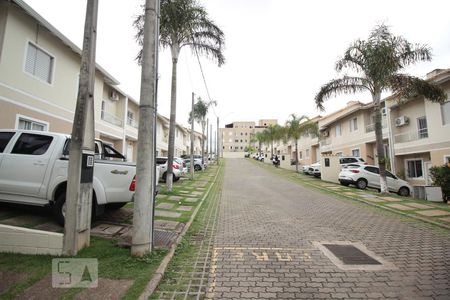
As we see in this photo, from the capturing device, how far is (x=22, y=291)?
3.02 m

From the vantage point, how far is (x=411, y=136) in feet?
61.7

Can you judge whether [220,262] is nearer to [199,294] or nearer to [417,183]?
[199,294]

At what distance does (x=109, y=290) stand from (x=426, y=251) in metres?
5.71

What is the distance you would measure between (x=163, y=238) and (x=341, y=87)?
1322cm

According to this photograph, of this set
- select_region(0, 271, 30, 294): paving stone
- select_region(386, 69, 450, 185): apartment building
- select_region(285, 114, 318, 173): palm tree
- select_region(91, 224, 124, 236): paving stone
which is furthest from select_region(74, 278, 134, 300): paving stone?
select_region(285, 114, 318, 173): palm tree

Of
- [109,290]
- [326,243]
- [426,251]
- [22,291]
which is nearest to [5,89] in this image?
[22,291]

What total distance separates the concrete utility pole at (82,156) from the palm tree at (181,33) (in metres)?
7.49

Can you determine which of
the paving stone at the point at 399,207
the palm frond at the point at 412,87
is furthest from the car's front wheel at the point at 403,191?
the paving stone at the point at 399,207

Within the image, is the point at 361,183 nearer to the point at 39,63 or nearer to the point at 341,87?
the point at 341,87

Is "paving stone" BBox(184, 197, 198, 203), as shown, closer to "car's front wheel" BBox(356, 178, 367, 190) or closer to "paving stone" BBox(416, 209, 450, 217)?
"paving stone" BBox(416, 209, 450, 217)

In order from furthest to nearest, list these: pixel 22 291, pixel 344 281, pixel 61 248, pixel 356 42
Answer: pixel 356 42 < pixel 61 248 < pixel 344 281 < pixel 22 291

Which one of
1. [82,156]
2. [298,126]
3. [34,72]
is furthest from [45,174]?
[298,126]

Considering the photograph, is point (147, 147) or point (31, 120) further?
point (31, 120)

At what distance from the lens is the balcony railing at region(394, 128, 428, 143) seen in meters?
17.8
